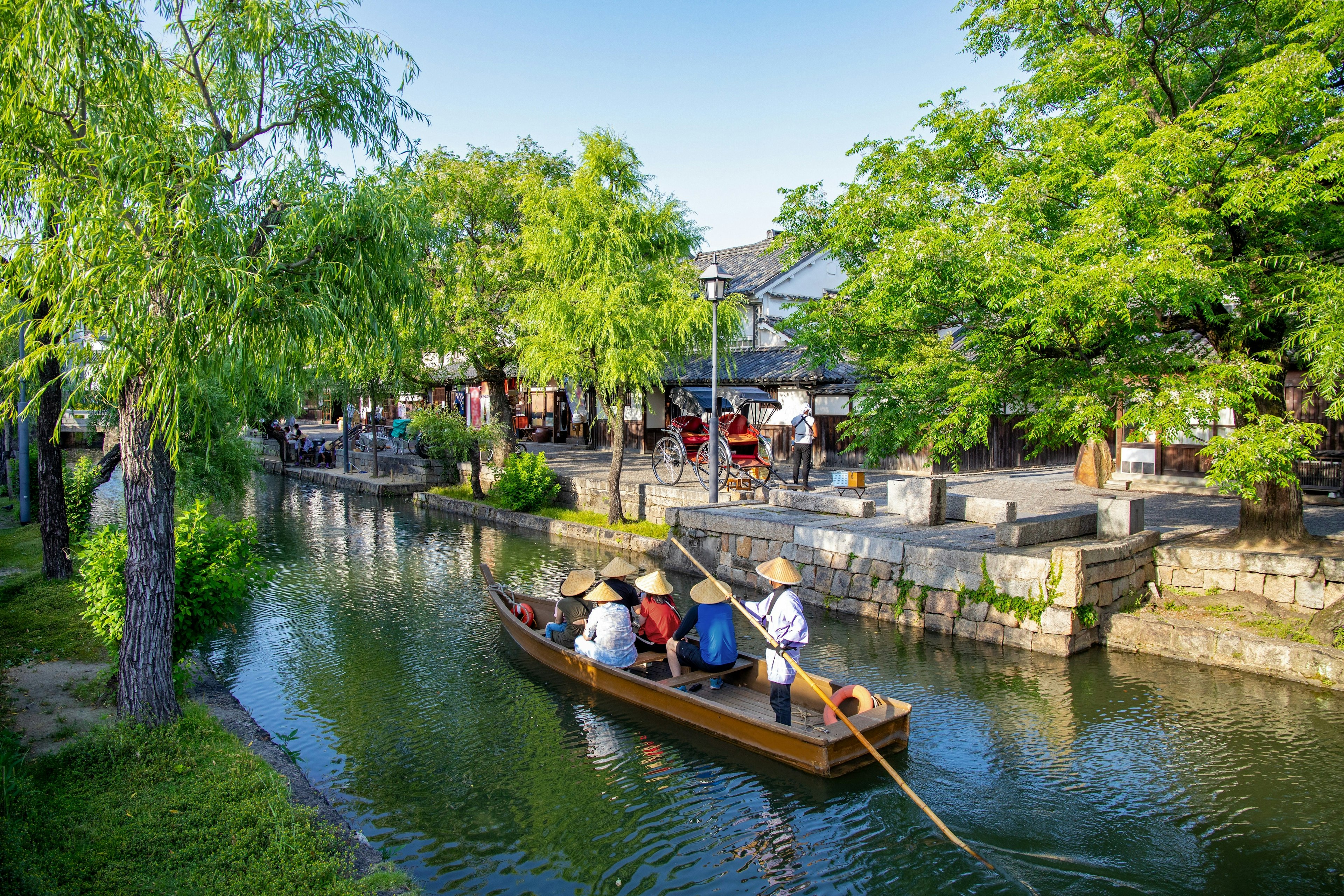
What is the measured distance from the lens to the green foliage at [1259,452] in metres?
7.95

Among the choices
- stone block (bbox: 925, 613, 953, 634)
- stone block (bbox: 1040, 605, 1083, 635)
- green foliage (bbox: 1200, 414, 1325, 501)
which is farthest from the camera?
stone block (bbox: 925, 613, 953, 634)

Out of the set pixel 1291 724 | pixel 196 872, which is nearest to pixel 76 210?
pixel 196 872

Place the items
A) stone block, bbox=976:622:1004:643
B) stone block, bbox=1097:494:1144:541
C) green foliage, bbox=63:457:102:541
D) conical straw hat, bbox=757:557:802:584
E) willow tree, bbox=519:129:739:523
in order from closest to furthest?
conical straw hat, bbox=757:557:802:584 → stone block, bbox=976:622:1004:643 → stone block, bbox=1097:494:1144:541 → green foliage, bbox=63:457:102:541 → willow tree, bbox=519:129:739:523

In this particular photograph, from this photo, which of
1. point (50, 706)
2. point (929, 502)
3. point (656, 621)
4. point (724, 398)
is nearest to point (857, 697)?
point (656, 621)

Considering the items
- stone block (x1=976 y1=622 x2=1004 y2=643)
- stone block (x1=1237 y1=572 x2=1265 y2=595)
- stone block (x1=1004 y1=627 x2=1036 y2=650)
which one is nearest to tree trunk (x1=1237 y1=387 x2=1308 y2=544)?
stone block (x1=1237 y1=572 x2=1265 y2=595)

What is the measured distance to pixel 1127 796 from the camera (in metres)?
6.27

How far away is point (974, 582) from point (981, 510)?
2497 mm

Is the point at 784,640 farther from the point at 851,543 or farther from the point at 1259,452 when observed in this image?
the point at 1259,452

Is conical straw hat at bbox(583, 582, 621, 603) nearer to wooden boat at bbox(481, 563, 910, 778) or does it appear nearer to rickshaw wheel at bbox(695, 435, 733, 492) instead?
wooden boat at bbox(481, 563, 910, 778)

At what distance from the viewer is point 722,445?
52.6 ft

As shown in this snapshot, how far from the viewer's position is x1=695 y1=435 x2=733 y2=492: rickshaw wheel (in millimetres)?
15844

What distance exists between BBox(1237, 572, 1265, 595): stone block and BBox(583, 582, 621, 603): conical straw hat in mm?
7253

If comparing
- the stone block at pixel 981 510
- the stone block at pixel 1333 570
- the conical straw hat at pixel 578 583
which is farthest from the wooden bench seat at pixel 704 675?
the stone block at pixel 1333 570

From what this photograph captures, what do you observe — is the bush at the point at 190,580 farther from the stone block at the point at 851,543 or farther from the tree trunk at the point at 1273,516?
the tree trunk at the point at 1273,516
